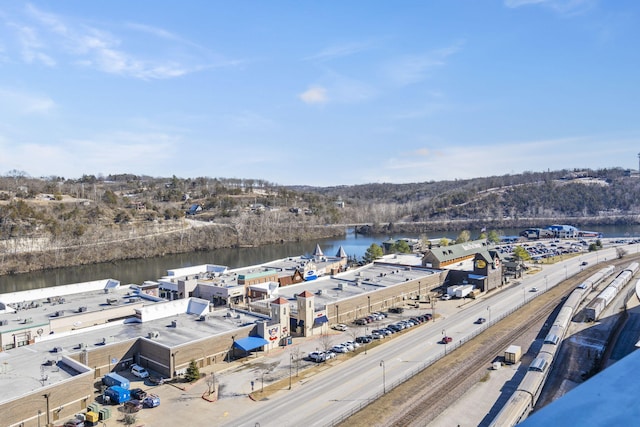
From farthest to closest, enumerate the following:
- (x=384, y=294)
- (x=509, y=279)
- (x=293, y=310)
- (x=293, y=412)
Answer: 1. (x=509, y=279)
2. (x=384, y=294)
3. (x=293, y=310)
4. (x=293, y=412)

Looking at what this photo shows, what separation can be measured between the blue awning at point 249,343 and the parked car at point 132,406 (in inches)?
321

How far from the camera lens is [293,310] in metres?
40.2

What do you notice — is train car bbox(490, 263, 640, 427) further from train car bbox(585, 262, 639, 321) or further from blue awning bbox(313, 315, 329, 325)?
blue awning bbox(313, 315, 329, 325)

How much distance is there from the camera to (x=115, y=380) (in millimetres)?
27672

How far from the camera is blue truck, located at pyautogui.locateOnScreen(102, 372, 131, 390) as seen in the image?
27284 millimetres

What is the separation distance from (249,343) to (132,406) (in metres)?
9.41

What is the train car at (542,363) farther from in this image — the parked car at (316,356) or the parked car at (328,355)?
the parked car at (316,356)

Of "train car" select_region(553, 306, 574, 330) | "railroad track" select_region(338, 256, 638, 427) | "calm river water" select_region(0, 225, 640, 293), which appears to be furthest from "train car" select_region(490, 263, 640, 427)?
"calm river water" select_region(0, 225, 640, 293)

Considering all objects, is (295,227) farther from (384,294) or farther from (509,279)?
(384,294)

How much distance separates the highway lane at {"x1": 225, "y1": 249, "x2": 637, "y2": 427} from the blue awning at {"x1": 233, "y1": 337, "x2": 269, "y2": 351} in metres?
5.43

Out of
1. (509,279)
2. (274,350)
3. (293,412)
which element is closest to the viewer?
(293,412)

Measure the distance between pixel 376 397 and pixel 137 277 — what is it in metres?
59.1

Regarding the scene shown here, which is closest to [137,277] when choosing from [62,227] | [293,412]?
[62,227]

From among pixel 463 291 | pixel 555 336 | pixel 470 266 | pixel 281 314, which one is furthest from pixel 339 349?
pixel 470 266
